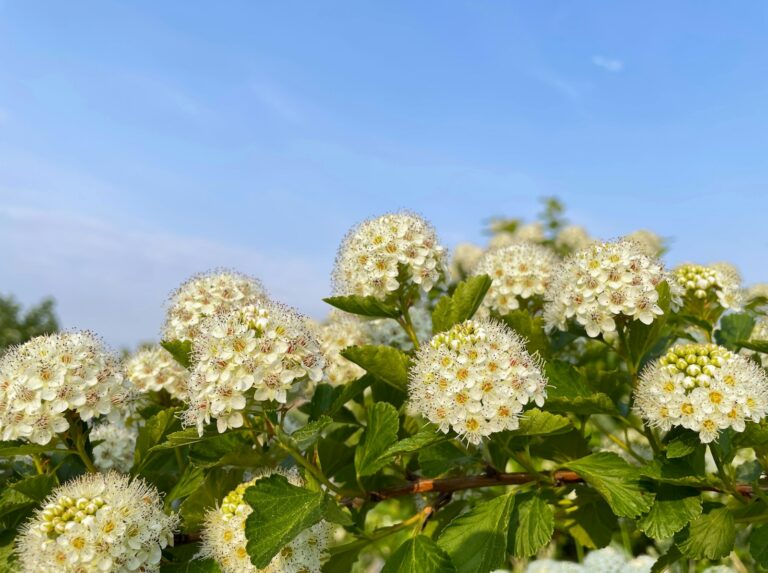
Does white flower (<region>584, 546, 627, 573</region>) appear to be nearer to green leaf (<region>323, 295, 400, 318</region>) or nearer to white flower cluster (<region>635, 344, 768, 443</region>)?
white flower cluster (<region>635, 344, 768, 443</region>)

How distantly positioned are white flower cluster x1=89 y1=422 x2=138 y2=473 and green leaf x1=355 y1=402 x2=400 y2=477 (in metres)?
1.18

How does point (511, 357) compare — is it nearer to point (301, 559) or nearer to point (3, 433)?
point (301, 559)

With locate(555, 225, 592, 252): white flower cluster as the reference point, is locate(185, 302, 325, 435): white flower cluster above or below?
below

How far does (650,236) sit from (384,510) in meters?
3.17

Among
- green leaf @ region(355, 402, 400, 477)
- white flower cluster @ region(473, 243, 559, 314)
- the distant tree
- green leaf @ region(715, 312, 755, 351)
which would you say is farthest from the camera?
the distant tree

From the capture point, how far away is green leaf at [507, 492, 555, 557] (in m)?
1.72

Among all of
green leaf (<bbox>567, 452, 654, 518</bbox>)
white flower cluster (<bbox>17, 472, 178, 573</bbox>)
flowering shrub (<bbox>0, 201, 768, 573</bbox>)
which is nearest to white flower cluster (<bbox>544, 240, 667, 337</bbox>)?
flowering shrub (<bbox>0, 201, 768, 573</bbox>)

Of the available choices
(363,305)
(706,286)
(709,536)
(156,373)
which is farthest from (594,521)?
(156,373)

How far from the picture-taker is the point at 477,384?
1.65m

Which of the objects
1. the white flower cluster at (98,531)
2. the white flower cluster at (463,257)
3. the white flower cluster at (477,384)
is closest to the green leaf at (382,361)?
the white flower cluster at (477,384)

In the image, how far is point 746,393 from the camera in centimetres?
175

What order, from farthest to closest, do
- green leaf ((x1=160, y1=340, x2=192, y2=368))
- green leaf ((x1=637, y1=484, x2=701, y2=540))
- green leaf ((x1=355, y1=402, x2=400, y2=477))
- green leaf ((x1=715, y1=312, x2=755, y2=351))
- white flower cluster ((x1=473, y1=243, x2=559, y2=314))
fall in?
white flower cluster ((x1=473, y1=243, x2=559, y2=314)), green leaf ((x1=715, y1=312, x2=755, y2=351)), green leaf ((x1=160, y1=340, x2=192, y2=368)), green leaf ((x1=355, y1=402, x2=400, y2=477)), green leaf ((x1=637, y1=484, x2=701, y2=540))

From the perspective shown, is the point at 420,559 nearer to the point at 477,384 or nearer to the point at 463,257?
the point at 477,384

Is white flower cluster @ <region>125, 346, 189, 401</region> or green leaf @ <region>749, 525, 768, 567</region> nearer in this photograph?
green leaf @ <region>749, 525, 768, 567</region>
